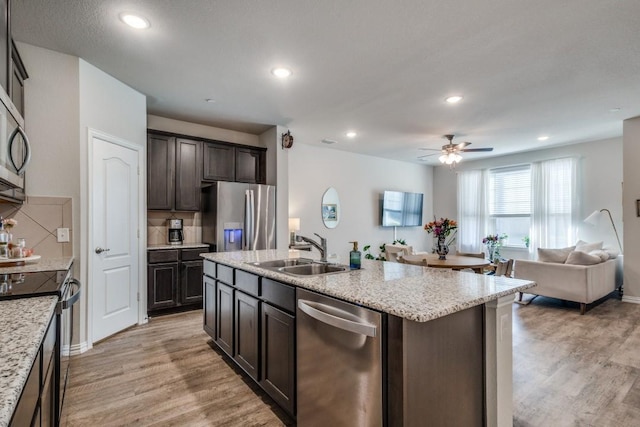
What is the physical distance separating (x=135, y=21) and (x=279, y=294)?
7.30ft

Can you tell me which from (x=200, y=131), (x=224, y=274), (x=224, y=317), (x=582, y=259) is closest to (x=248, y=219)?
(x=200, y=131)

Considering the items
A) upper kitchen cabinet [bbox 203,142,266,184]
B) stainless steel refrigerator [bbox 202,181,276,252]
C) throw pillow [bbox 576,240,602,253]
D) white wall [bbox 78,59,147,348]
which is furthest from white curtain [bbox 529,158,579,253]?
white wall [bbox 78,59,147,348]

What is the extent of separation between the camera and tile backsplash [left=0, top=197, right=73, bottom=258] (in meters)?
2.71

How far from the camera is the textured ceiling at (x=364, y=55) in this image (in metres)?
2.22

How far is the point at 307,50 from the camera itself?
2729 millimetres

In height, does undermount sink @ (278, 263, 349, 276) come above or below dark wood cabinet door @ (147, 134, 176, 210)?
below

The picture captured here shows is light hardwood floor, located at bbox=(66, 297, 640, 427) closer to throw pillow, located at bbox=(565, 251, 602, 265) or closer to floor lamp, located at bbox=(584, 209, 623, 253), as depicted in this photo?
throw pillow, located at bbox=(565, 251, 602, 265)

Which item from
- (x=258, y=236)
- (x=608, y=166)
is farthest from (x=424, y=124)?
(x=608, y=166)

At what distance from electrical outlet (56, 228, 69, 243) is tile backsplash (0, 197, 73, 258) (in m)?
0.02

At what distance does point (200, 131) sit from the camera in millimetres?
4875

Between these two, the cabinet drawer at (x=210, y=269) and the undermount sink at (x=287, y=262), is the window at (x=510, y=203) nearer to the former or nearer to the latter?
the undermount sink at (x=287, y=262)

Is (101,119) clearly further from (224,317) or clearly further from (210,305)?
(224,317)

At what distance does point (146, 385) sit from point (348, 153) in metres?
5.44

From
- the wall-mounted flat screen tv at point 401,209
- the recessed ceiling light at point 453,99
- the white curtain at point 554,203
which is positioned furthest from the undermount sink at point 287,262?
the white curtain at point 554,203
